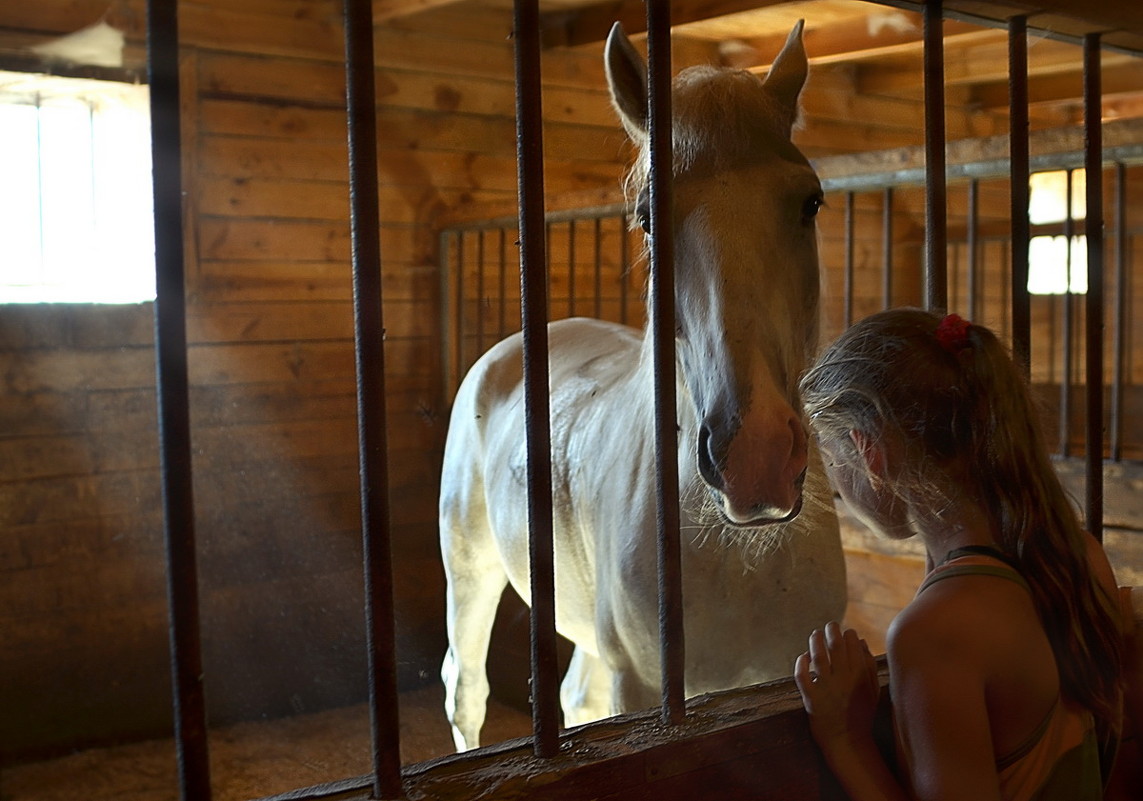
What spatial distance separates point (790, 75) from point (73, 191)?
8.32 feet

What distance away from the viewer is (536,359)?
804mm

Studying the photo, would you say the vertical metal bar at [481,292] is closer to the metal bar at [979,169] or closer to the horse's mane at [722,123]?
the metal bar at [979,169]

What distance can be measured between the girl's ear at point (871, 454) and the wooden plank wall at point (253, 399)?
9.35 feet

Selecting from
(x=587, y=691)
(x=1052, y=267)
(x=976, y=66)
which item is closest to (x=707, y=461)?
(x=587, y=691)

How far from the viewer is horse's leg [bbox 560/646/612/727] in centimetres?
219

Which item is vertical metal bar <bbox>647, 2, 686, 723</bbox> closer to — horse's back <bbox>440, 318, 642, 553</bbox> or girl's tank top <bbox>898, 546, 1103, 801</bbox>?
girl's tank top <bbox>898, 546, 1103, 801</bbox>

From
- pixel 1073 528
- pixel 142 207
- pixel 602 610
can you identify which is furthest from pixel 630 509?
pixel 142 207

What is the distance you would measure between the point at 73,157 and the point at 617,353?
200 centimetres

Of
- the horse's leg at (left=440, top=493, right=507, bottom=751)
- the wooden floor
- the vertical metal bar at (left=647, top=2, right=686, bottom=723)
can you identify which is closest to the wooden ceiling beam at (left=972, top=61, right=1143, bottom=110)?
the horse's leg at (left=440, top=493, right=507, bottom=751)

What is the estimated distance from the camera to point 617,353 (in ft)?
7.27

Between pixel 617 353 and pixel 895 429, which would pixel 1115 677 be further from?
pixel 617 353

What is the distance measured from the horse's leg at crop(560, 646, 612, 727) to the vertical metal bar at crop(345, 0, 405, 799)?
1490mm

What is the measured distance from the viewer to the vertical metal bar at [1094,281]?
1.16 m

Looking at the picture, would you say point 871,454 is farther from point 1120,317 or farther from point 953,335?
point 1120,317
